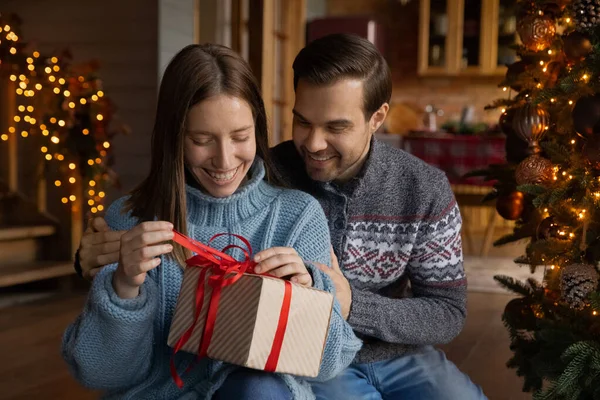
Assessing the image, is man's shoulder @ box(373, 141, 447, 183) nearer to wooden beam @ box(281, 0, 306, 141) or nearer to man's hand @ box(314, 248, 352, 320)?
man's hand @ box(314, 248, 352, 320)

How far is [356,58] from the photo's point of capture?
171 cm

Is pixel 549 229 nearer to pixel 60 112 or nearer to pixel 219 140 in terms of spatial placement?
pixel 219 140

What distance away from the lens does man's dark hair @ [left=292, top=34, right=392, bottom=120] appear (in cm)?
169

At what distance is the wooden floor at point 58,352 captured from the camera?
2637 mm

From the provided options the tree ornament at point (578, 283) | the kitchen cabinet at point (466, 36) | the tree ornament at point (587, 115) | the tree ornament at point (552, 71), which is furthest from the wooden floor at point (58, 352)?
the kitchen cabinet at point (466, 36)

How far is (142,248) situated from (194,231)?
0.27 meters

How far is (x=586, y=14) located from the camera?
73.2 inches

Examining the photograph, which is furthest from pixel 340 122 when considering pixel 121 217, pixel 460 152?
pixel 460 152

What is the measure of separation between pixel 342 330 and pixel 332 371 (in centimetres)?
8

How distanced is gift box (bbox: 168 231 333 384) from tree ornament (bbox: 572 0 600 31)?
3.46 ft

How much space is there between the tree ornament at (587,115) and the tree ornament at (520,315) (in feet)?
2.22

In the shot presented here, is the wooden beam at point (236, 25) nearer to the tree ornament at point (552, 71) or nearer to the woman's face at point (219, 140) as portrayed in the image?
the tree ornament at point (552, 71)

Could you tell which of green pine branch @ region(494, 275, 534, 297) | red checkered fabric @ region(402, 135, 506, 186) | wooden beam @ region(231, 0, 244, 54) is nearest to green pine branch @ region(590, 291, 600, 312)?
green pine branch @ region(494, 275, 534, 297)

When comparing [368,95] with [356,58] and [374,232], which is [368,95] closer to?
[356,58]
